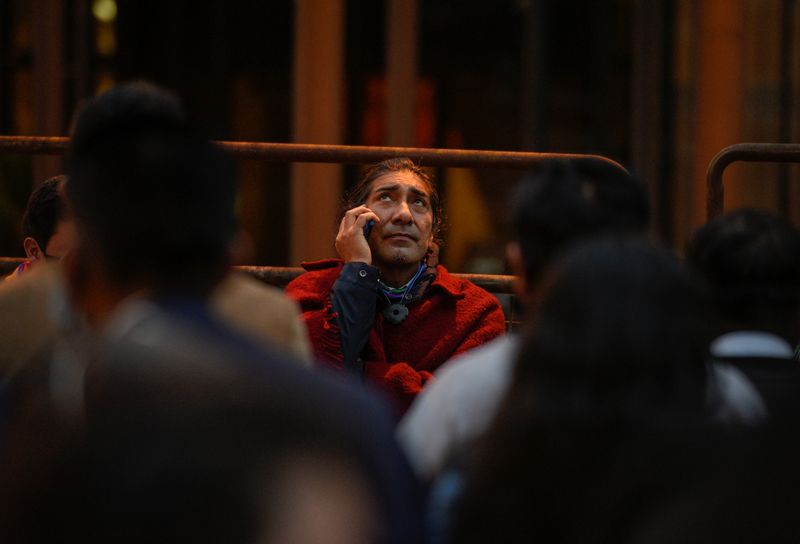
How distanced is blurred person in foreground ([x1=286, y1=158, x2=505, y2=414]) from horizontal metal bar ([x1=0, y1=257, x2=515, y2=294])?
324mm

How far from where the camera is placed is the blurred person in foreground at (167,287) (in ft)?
5.02

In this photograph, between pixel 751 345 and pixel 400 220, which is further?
pixel 400 220

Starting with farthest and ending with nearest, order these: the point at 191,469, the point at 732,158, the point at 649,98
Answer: the point at 649,98 < the point at 732,158 < the point at 191,469

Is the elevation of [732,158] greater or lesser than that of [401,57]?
lesser

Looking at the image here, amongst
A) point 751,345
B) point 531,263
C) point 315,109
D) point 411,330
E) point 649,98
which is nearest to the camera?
point 531,263

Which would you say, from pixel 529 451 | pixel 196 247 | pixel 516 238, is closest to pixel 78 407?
pixel 196 247

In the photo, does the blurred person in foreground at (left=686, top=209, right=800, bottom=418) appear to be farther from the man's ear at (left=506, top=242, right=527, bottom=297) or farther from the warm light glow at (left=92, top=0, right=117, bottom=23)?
the warm light glow at (left=92, top=0, right=117, bottom=23)

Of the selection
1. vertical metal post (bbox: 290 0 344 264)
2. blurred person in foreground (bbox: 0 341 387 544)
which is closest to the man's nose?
blurred person in foreground (bbox: 0 341 387 544)

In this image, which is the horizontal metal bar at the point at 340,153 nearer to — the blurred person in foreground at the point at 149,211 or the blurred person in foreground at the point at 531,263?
the blurred person in foreground at the point at 531,263

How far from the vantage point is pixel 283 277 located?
15.3 ft

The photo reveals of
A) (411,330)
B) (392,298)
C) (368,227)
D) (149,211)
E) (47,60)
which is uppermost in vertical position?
(47,60)

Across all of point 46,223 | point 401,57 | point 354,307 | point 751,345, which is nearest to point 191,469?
point 751,345

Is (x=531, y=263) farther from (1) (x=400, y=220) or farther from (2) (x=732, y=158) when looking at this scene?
(2) (x=732, y=158)

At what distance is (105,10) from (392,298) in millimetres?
6504
